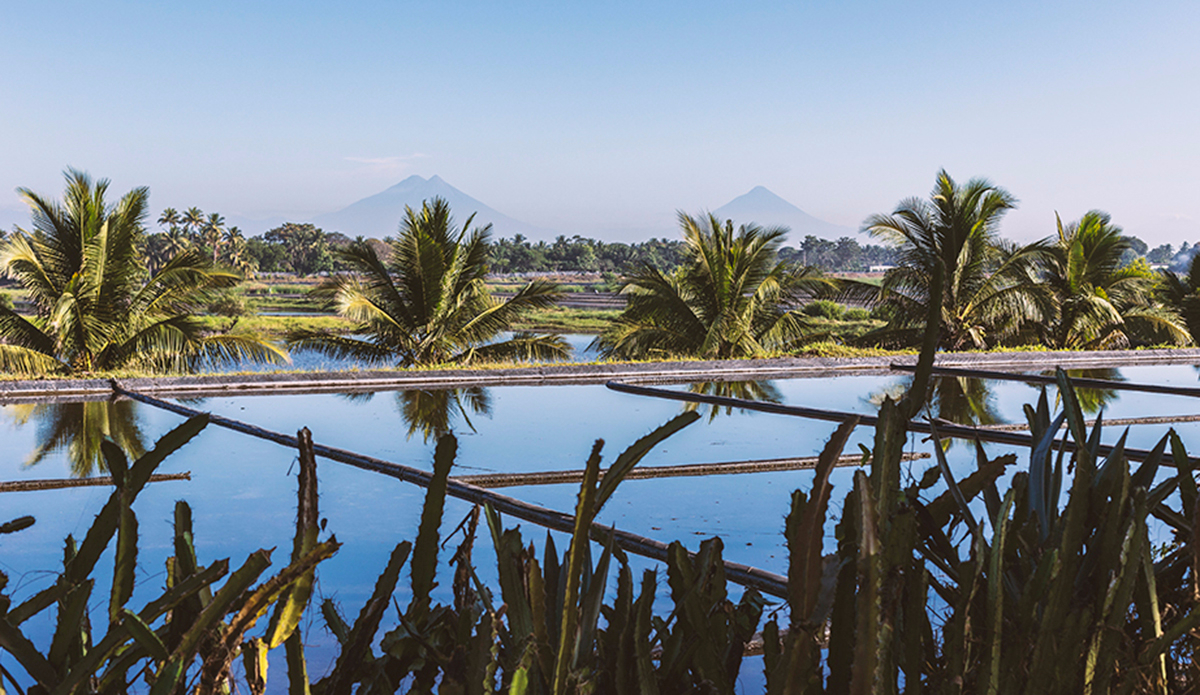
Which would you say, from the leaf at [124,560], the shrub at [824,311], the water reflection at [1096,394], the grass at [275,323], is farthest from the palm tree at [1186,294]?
the grass at [275,323]

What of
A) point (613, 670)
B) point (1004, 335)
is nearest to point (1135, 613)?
point (613, 670)

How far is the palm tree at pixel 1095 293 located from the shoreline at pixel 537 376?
12.5 feet

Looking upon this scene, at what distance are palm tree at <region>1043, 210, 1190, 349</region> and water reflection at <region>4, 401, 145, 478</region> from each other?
1281cm

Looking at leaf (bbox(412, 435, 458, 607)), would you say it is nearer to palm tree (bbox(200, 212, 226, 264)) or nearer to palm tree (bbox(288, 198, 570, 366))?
palm tree (bbox(288, 198, 570, 366))

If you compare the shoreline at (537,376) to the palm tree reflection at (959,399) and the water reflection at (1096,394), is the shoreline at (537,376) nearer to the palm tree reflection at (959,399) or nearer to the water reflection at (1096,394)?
the water reflection at (1096,394)

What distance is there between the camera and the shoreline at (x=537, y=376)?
6.91m

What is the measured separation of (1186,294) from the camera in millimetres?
16438

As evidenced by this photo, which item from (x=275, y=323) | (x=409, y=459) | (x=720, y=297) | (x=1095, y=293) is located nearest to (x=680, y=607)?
(x=409, y=459)

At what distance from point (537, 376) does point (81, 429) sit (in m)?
3.64

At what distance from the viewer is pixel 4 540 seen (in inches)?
133

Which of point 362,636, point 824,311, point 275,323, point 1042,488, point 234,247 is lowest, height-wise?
point 362,636

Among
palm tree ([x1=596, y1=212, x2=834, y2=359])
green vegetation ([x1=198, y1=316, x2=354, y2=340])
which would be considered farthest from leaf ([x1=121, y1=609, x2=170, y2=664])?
green vegetation ([x1=198, y1=316, x2=354, y2=340])

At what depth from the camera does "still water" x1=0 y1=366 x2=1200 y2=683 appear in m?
3.36

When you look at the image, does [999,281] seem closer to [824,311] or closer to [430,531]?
[430,531]
